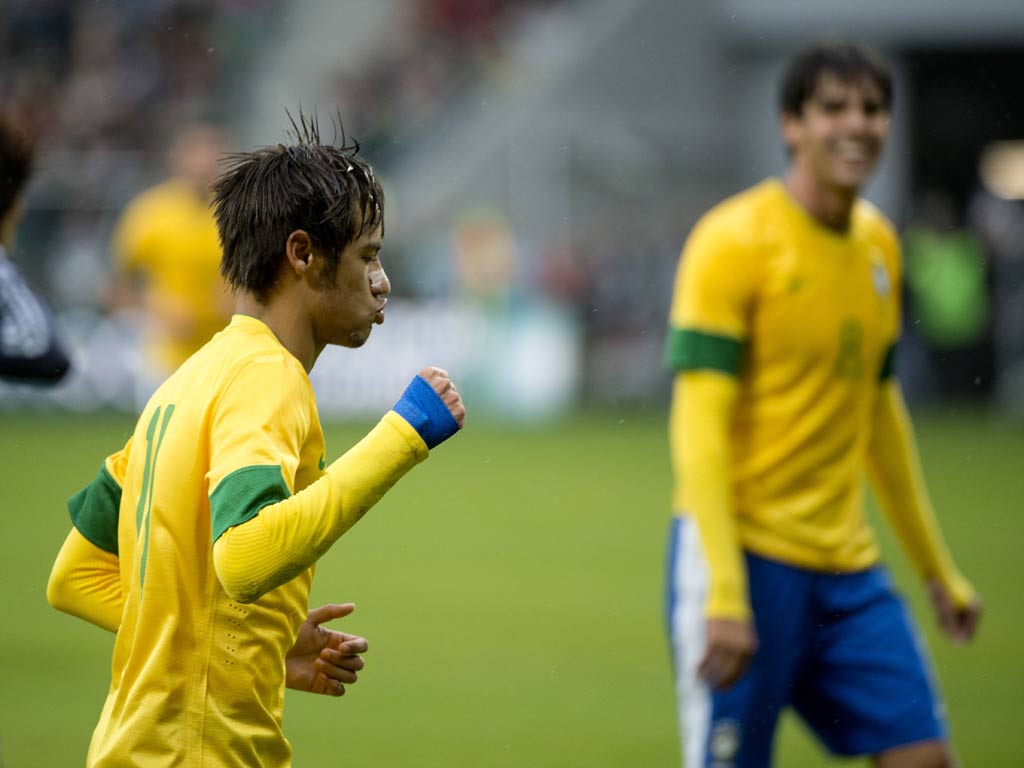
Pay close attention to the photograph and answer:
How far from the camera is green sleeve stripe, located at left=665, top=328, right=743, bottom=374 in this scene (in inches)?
163

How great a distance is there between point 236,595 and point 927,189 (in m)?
25.4

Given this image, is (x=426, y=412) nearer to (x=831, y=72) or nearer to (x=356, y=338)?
(x=356, y=338)

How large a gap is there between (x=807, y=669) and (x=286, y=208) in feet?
6.51

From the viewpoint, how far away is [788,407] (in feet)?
14.0

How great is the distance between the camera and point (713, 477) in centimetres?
407

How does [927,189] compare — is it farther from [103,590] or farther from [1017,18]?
[103,590]

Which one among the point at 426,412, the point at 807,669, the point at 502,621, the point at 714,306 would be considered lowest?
the point at 502,621

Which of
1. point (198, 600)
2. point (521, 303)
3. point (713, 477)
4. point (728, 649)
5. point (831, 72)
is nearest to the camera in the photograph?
point (198, 600)

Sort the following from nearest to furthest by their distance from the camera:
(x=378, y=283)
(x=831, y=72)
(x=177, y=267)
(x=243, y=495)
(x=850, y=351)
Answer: (x=243, y=495) → (x=378, y=283) → (x=850, y=351) → (x=831, y=72) → (x=177, y=267)

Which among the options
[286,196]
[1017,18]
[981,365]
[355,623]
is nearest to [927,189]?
[1017,18]

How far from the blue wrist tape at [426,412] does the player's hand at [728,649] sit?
1.32 m

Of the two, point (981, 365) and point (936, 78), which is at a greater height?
point (936, 78)

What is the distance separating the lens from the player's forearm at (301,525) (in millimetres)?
2666

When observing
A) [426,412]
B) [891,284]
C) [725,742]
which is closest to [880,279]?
[891,284]
